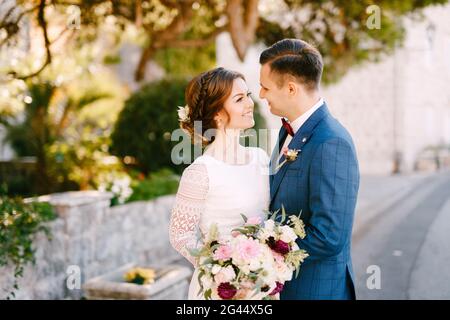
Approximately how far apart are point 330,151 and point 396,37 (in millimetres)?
9140

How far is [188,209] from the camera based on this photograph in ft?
8.46

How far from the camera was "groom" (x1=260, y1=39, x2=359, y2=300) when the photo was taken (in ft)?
7.58

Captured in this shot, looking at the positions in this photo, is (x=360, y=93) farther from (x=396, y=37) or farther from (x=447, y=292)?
(x=447, y=292)

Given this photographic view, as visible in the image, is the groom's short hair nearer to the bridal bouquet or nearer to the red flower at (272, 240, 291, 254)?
the bridal bouquet

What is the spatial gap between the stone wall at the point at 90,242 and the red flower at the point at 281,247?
3.03 m

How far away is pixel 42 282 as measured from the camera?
5.02 metres

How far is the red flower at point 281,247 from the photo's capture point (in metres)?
2.21

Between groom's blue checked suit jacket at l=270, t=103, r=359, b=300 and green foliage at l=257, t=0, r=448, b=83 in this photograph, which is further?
green foliage at l=257, t=0, r=448, b=83

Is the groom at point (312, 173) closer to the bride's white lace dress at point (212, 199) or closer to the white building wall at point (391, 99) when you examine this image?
the bride's white lace dress at point (212, 199)

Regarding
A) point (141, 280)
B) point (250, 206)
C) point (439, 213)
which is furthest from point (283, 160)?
point (439, 213)

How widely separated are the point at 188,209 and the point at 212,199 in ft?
0.46

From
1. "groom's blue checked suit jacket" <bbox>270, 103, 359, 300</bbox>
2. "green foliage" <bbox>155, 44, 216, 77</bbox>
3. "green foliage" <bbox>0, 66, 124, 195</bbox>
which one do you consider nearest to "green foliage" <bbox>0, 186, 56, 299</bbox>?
"groom's blue checked suit jacket" <bbox>270, 103, 359, 300</bbox>

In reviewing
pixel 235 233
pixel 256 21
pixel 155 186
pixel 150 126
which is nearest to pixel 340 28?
pixel 256 21

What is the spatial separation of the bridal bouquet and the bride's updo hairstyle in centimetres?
71
